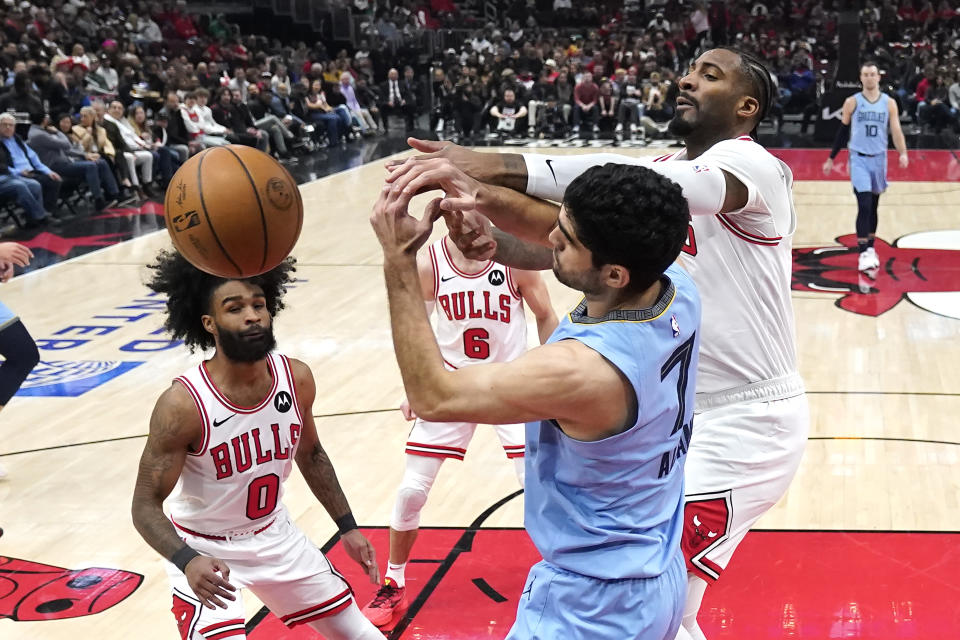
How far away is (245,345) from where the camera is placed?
3.64 metres

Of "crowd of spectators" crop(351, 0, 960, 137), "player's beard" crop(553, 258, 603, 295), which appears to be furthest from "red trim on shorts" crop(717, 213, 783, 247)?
"crowd of spectators" crop(351, 0, 960, 137)

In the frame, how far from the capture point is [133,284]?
10.9 meters

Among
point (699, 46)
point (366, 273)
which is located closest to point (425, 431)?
point (366, 273)

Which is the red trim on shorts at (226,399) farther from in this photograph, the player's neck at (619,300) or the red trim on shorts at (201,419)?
the player's neck at (619,300)

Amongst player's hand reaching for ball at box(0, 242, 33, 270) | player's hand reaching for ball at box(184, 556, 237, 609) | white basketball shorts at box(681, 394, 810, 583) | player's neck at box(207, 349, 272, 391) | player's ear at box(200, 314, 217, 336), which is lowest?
player's hand reaching for ball at box(184, 556, 237, 609)

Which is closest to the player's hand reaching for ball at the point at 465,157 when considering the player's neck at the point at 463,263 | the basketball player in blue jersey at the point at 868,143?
the player's neck at the point at 463,263

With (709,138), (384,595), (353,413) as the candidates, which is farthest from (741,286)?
(353,413)

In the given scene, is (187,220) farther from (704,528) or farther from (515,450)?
(515,450)

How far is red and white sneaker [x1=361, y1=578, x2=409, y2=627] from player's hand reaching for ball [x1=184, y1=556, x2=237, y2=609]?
141cm

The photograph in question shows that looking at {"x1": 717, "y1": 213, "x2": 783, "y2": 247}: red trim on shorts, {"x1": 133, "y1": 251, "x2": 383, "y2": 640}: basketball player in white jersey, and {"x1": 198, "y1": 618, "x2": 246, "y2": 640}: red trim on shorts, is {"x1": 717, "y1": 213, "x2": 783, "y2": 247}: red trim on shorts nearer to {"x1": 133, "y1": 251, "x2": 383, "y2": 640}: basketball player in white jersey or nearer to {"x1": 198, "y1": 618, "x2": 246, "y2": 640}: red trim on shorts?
{"x1": 133, "y1": 251, "x2": 383, "y2": 640}: basketball player in white jersey

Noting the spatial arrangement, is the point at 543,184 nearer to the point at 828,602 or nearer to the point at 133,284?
the point at 828,602

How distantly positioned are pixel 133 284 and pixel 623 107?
12.8m

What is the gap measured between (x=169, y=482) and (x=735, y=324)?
180 cm

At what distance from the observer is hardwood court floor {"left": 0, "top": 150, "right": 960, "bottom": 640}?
→ 544 centimetres
